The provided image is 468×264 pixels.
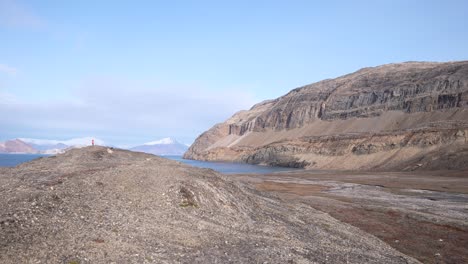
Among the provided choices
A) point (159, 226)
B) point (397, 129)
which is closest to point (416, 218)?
point (159, 226)

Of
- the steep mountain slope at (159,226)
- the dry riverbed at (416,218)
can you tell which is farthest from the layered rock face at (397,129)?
the steep mountain slope at (159,226)

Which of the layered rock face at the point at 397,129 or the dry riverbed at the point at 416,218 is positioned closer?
the dry riverbed at the point at 416,218

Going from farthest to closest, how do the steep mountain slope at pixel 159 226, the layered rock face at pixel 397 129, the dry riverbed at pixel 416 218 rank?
the layered rock face at pixel 397 129
the dry riverbed at pixel 416 218
the steep mountain slope at pixel 159 226

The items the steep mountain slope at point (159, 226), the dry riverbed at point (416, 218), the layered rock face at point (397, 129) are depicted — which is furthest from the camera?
the layered rock face at point (397, 129)

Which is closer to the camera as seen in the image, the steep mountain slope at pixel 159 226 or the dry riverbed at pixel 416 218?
the steep mountain slope at pixel 159 226

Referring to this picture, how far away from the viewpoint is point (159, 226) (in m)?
21.8

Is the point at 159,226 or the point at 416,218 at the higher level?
the point at 159,226

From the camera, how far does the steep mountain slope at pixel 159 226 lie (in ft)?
55.6

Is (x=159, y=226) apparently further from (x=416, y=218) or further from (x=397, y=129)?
(x=397, y=129)

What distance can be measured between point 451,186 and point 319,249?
2264 inches

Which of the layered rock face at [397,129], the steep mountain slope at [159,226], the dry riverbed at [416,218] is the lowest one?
the dry riverbed at [416,218]

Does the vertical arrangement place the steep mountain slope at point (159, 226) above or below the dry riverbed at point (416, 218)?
above

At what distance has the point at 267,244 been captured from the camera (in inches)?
870

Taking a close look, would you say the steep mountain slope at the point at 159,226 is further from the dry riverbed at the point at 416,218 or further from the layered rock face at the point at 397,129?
the layered rock face at the point at 397,129
